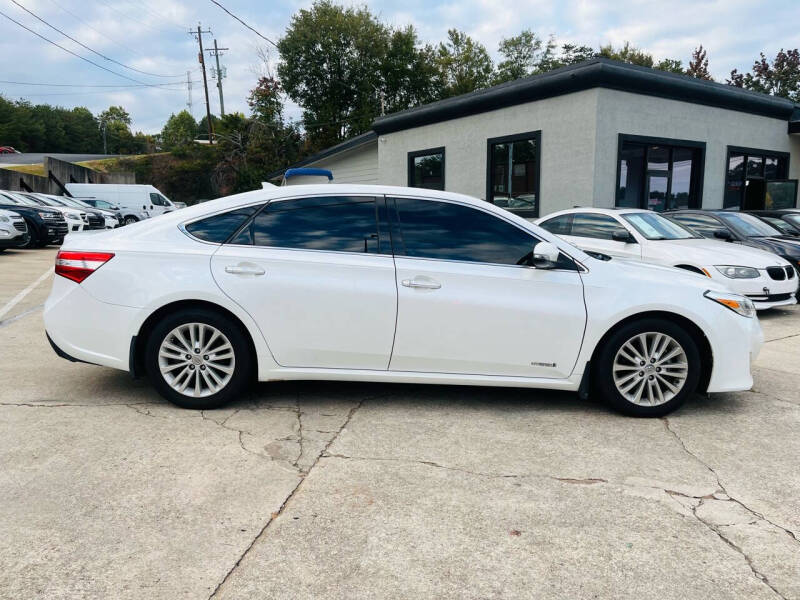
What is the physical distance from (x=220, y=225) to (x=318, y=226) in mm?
697

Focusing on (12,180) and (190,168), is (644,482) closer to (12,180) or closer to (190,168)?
(12,180)

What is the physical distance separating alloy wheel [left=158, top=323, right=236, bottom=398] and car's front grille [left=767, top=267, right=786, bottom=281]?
732cm

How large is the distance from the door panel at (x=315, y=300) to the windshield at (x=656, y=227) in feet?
18.5

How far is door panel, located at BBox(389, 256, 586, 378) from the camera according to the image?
4.00m

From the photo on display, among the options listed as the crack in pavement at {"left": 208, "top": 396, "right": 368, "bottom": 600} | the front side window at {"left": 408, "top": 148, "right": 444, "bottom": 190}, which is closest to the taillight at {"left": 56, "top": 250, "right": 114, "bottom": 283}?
the crack in pavement at {"left": 208, "top": 396, "right": 368, "bottom": 600}

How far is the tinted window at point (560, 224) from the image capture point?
912 centimetres

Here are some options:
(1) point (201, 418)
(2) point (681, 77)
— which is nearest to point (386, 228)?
(1) point (201, 418)

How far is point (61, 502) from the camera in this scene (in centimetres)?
280

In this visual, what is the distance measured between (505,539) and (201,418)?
228cm

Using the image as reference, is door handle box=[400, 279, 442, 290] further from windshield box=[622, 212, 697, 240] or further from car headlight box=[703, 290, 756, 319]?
windshield box=[622, 212, 697, 240]

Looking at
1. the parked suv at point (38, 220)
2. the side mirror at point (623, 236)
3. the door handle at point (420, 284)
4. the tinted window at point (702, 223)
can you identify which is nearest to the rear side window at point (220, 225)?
the door handle at point (420, 284)

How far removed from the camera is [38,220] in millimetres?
15688

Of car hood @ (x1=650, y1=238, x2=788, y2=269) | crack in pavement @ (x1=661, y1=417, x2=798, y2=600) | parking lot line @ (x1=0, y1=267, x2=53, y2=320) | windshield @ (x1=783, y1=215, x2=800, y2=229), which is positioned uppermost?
windshield @ (x1=783, y1=215, x2=800, y2=229)

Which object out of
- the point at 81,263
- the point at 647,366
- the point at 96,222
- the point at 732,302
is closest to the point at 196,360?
the point at 81,263
